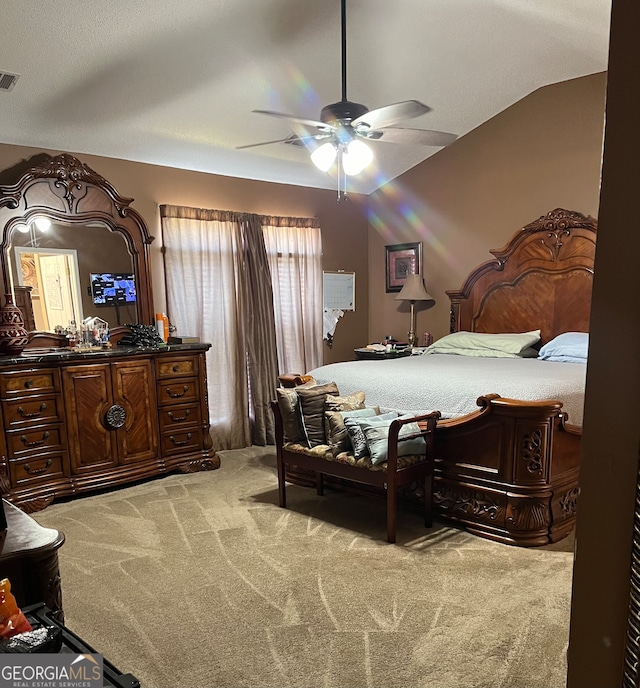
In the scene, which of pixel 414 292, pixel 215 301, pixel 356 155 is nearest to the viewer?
pixel 356 155

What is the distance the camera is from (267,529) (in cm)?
315

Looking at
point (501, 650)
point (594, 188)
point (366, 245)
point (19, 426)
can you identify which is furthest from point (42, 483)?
point (594, 188)

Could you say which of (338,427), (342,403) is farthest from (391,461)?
(342,403)

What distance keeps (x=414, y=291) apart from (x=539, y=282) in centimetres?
122

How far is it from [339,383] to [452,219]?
2.56m

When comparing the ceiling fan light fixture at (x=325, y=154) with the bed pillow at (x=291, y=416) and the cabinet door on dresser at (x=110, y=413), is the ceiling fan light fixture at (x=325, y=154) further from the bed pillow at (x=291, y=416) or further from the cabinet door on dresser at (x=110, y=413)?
the cabinet door on dresser at (x=110, y=413)

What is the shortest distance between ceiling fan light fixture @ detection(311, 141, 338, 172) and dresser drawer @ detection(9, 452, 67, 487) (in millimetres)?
2682

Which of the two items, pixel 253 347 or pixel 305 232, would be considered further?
pixel 305 232

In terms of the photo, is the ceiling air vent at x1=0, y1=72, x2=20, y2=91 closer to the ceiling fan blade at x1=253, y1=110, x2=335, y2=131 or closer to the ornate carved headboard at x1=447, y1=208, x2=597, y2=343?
the ceiling fan blade at x1=253, y1=110, x2=335, y2=131

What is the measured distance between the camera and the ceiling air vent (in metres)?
3.16

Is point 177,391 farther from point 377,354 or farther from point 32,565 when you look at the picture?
point 32,565

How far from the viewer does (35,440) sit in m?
3.57

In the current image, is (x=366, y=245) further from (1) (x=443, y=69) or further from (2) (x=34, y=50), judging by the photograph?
(2) (x=34, y=50)

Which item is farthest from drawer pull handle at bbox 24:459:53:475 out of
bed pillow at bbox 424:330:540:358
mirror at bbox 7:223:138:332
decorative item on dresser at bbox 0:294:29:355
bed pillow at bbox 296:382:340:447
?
bed pillow at bbox 424:330:540:358
